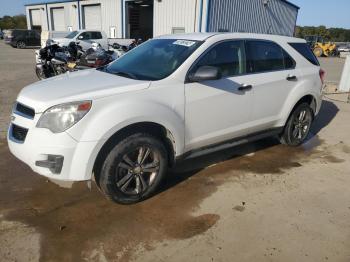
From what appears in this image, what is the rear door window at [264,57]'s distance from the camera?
4242 millimetres

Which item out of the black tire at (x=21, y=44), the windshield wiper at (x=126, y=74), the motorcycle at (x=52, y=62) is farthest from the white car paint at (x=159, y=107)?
the black tire at (x=21, y=44)

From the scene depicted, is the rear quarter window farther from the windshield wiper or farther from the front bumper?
the front bumper

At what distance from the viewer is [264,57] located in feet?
14.5

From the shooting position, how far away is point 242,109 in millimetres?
4148

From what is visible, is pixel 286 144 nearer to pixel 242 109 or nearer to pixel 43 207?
pixel 242 109

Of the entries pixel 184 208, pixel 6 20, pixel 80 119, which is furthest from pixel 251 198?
pixel 6 20

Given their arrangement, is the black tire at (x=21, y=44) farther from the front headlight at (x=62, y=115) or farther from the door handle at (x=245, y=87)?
the front headlight at (x=62, y=115)

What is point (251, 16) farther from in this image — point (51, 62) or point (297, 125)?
point (297, 125)

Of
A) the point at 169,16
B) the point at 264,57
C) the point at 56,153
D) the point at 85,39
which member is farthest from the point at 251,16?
the point at 56,153

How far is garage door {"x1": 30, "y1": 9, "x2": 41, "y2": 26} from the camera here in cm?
3794

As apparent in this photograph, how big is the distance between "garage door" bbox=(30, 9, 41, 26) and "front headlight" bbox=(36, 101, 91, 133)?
131 feet

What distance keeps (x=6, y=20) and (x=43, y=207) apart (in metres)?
63.4

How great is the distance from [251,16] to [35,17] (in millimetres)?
28158

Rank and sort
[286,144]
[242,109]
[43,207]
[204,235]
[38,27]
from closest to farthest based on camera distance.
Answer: [204,235] < [43,207] < [242,109] < [286,144] < [38,27]
